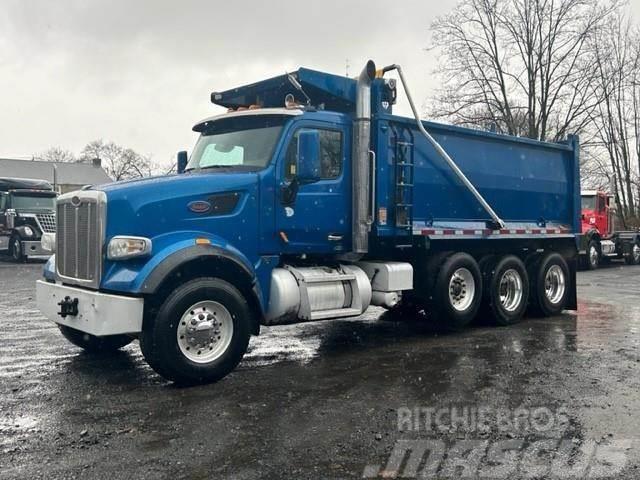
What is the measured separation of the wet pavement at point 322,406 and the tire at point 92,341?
0.65 feet

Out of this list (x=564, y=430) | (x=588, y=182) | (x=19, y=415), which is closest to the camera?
(x=564, y=430)

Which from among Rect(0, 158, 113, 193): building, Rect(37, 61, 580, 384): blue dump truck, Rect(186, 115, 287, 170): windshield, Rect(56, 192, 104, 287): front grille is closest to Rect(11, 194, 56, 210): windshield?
Rect(37, 61, 580, 384): blue dump truck

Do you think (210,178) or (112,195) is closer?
(112,195)

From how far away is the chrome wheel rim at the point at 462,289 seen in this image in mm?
8977

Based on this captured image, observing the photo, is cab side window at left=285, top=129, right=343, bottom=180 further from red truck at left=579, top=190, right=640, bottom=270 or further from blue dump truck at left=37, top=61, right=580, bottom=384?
red truck at left=579, top=190, right=640, bottom=270

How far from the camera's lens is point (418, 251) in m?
8.89

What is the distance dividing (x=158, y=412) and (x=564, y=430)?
3213 millimetres

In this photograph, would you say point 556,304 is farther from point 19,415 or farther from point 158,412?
point 19,415

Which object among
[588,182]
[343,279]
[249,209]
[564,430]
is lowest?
[564,430]

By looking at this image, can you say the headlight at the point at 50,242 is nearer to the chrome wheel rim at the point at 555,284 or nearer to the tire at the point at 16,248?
the chrome wheel rim at the point at 555,284

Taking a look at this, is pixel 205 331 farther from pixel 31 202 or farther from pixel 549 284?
pixel 31 202

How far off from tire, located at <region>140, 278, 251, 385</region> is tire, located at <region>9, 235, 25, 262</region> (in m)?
19.5

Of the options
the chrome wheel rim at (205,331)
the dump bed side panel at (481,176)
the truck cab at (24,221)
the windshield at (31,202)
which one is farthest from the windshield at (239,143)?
the windshield at (31,202)

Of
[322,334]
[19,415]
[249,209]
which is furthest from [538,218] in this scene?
[19,415]
